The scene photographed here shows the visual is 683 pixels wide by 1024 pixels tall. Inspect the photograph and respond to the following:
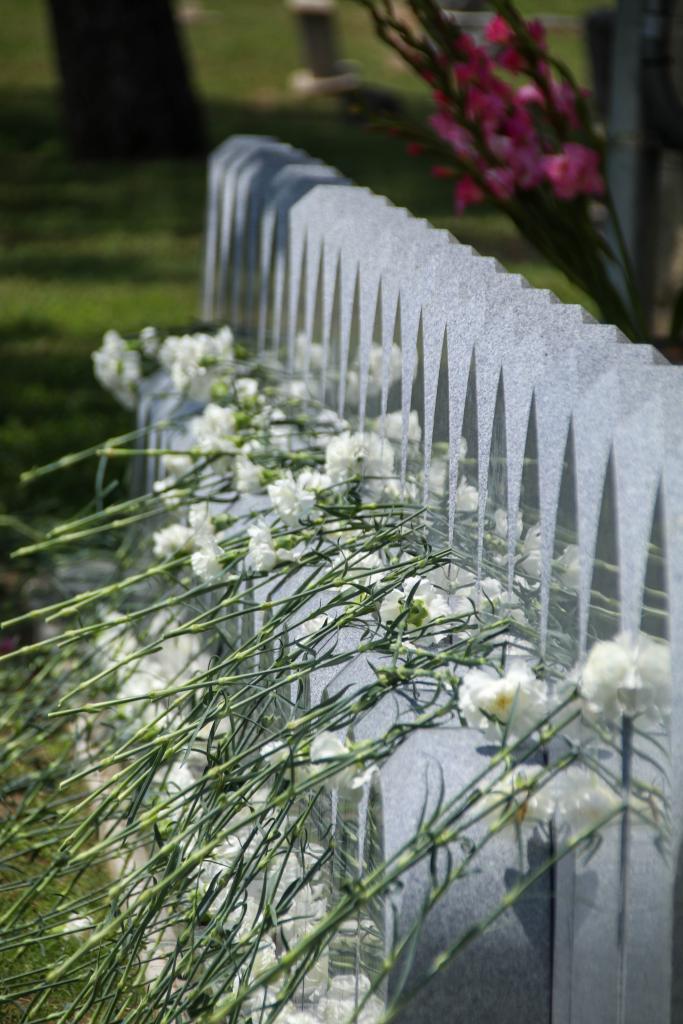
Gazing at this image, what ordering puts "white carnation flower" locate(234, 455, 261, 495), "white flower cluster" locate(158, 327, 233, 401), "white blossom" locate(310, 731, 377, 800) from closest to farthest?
"white blossom" locate(310, 731, 377, 800) < "white carnation flower" locate(234, 455, 261, 495) < "white flower cluster" locate(158, 327, 233, 401)

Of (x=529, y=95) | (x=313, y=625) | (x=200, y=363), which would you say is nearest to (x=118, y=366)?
(x=200, y=363)

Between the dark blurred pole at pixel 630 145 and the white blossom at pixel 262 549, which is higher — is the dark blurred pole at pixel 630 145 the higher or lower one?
the higher one

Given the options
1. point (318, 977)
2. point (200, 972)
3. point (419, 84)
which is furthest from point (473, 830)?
point (419, 84)

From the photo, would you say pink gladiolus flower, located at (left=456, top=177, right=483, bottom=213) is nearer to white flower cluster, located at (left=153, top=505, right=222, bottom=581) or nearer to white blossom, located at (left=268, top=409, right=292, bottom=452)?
white blossom, located at (left=268, top=409, right=292, bottom=452)

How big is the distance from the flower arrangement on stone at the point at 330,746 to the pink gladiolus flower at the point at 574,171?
1.16 metres

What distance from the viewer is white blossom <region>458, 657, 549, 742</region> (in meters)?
1.22

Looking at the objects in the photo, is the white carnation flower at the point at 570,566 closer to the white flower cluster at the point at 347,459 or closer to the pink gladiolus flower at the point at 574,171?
the white flower cluster at the point at 347,459

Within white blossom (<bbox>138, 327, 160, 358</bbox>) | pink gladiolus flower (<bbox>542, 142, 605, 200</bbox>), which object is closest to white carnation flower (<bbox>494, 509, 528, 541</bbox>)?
white blossom (<bbox>138, 327, 160, 358</bbox>)

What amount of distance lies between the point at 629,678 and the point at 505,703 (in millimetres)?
127

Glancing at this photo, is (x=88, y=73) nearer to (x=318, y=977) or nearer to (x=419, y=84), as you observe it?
(x=419, y=84)

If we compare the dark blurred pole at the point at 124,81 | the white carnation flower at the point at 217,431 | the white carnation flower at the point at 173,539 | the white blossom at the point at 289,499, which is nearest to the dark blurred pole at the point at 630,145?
the white carnation flower at the point at 217,431

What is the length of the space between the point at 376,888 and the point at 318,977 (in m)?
0.36

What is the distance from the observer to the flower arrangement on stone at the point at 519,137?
9.37 ft

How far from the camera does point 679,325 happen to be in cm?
310
